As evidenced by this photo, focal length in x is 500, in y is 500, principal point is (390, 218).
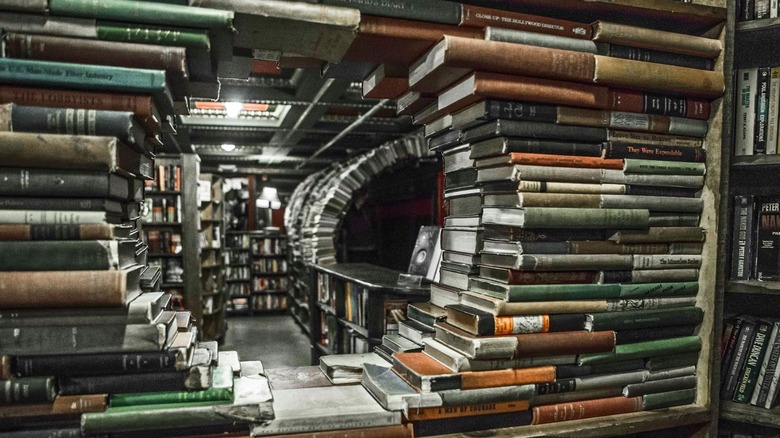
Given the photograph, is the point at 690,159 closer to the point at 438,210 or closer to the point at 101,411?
the point at 101,411

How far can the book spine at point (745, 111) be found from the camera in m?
1.89

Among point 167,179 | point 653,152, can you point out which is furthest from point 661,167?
point 167,179

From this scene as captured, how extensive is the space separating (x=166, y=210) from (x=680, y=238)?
6224mm

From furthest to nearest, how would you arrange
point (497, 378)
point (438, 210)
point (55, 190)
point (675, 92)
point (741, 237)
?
point (438, 210), point (741, 237), point (675, 92), point (497, 378), point (55, 190)

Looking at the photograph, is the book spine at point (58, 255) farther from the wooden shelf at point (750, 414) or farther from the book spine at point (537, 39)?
the wooden shelf at point (750, 414)

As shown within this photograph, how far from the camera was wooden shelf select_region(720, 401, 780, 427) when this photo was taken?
179 centimetres

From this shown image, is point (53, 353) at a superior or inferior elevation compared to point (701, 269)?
inferior

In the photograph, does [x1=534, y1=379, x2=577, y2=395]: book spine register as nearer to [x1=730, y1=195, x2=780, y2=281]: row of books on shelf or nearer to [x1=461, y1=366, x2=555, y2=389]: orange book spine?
[x1=461, y1=366, x2=555, y2=389]: orange book spine

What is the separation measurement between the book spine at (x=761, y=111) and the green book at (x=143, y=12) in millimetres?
1900

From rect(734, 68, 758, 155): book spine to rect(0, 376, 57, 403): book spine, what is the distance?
237 cm

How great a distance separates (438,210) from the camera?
6.40 metres

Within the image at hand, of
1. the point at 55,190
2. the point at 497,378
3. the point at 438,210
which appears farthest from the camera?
the point at 438,210

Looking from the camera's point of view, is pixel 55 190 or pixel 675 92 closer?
pixel 55 190

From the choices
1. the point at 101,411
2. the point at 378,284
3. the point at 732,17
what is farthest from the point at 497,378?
the point at 378,284
